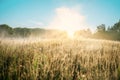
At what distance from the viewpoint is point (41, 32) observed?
4497 centimetres

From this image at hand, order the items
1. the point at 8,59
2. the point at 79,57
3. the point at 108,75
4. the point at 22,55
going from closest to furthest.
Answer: the point at 108,75 → the point at 8,59 → the point at 22,55 → the point at 79,57

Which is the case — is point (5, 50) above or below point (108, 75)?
above

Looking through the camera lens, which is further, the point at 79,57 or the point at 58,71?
the point at 79,57

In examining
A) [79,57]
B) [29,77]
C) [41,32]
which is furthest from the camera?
[41,32]

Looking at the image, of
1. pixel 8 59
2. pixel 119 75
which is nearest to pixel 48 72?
pixel 8 59

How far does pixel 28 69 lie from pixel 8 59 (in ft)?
3.40

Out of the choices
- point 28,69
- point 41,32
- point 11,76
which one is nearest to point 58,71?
point 28,69

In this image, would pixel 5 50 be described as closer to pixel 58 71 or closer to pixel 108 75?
pixel 58 71

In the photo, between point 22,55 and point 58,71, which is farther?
point 22,55

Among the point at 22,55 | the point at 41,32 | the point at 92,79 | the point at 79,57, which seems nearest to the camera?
the point at 92,79

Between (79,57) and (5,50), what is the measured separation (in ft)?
7.24

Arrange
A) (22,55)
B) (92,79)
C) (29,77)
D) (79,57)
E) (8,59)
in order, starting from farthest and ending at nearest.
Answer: (79,57) → (22,55) → (8,59) → (92,79) → (29,77)

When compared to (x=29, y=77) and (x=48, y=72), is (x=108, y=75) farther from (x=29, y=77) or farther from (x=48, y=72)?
(x=29, y=77)

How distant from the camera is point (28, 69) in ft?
11.5
